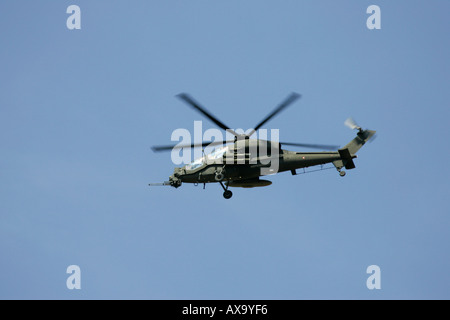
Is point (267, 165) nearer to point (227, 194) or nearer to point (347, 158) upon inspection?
point (227, 194)

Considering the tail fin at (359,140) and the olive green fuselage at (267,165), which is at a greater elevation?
the tail fin at (359,140)

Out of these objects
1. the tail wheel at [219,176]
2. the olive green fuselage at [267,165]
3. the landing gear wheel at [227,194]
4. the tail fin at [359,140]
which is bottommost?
the landing gear wheel at [227,194]

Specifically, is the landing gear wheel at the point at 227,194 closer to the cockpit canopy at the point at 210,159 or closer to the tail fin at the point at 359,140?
the cockpit canopy at the point at 210,159

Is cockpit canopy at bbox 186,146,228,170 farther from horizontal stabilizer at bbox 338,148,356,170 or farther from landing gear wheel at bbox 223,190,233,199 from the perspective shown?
horizontal stabilizer at bbox 338,148,356,170

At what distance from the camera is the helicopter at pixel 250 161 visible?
148ft

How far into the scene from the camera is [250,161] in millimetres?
45656

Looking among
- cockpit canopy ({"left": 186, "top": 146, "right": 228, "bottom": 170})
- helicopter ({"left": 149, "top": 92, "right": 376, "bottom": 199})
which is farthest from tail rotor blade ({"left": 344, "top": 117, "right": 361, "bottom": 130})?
cockpit canopy ({"left": 186, "top": 146, "right": 228, "bottom": 170})

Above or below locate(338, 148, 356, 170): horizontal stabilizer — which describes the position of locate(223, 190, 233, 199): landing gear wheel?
below

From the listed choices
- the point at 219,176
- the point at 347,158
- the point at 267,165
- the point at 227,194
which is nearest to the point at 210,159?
the point at 219,176

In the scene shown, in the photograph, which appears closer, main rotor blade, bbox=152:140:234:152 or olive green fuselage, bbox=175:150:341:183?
main rotor blade, bbox=152:140:234:152

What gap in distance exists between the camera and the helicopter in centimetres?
4503

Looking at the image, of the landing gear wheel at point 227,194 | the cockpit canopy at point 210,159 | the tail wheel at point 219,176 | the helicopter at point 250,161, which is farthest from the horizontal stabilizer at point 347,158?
the tail wheel at point 219,176
